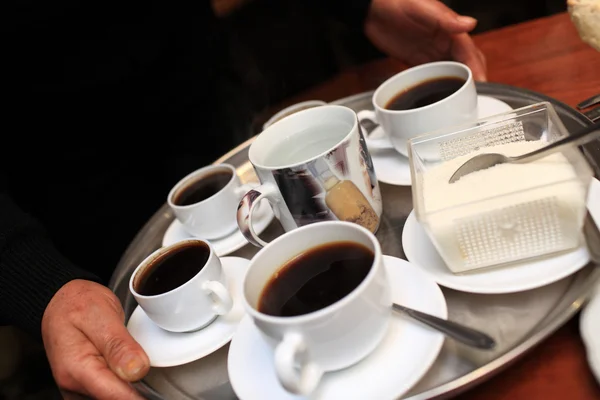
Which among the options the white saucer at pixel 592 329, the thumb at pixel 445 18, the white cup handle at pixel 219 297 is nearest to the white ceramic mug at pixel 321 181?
the white cup handle at pixel 219 297

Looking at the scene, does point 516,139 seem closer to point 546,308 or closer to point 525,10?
point 546,308

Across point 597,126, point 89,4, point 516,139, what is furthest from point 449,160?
point 89,4

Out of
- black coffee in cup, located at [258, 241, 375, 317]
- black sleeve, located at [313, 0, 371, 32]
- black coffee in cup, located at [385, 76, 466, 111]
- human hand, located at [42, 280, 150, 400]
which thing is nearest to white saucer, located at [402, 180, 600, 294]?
black coffee in cup, located at [258, 241, 375, 317]

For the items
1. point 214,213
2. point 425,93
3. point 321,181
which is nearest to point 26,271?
point 214,213

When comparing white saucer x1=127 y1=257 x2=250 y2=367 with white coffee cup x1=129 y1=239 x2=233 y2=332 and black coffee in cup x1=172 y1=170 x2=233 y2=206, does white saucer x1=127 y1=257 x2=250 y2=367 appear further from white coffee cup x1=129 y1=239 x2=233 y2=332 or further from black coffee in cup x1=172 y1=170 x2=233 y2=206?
black coffee in cup x1=172 y1=170 x2=233 y2=206

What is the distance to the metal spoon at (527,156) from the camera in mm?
646

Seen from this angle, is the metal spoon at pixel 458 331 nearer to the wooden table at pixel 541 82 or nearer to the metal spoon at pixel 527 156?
the wooden table at pixel 541 82

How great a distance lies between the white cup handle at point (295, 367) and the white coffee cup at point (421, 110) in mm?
503

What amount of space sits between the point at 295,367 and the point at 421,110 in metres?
0.53

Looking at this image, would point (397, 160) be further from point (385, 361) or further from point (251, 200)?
point (385, 361)

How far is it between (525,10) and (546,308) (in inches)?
78.4

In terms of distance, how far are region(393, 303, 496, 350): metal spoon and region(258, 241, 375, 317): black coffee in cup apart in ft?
0.29

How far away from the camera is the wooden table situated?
2.05 feet

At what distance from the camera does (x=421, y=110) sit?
932mm
